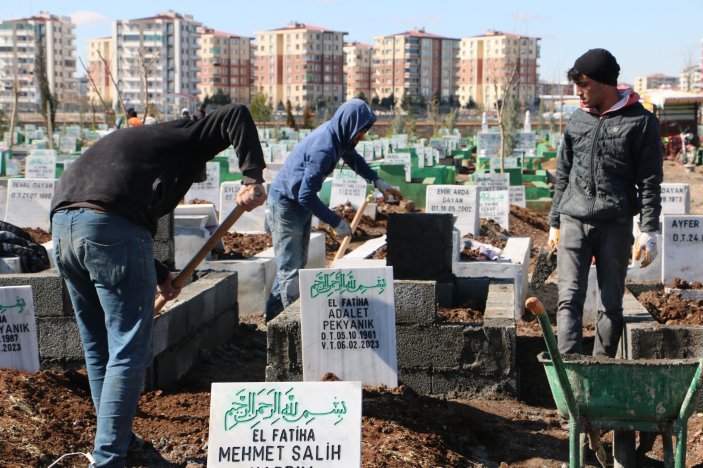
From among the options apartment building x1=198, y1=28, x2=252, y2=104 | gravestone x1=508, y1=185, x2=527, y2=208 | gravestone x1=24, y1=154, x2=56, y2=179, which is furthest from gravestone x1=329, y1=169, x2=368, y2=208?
apartment building x1=198, y1=28, x2=252, y2=104

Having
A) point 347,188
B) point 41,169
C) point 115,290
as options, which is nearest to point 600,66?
point 115,290

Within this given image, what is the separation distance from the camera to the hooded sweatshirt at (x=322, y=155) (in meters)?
6.39

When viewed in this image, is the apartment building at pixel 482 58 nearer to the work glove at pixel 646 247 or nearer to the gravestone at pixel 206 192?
the gravestone at pixel 206 192

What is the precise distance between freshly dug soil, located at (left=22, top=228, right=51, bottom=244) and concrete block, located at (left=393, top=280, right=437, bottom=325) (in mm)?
5866

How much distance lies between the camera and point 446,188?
11.8 meters

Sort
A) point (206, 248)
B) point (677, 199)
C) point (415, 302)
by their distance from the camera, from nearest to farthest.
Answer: point (206, 248) → point (415, 302) → point (677, 199)

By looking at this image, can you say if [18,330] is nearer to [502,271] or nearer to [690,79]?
[502,271]

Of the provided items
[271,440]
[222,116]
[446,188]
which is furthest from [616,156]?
[446,188]

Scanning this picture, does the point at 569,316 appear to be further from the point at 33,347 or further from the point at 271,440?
the point at 33,347

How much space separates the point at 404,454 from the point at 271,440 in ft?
3.40

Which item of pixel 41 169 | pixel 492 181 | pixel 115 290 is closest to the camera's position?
pixel 115 290

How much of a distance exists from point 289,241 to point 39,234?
5.12 m

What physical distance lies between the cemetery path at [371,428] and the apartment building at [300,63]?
13241cm

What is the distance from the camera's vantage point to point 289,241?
6.74m
